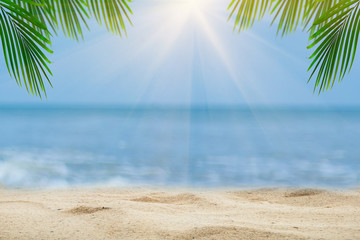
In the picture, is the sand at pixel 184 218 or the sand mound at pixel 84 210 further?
the sand mound at pixel 84 210

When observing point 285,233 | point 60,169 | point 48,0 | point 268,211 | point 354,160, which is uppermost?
point 48,0

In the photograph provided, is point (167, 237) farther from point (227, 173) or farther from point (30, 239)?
point (227, 173)

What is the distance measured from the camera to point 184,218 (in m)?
2.93

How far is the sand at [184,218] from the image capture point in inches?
97.6

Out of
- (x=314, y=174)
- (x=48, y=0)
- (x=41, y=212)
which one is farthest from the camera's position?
(x=314, y=174)

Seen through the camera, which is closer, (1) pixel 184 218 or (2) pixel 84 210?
(1) pixel 184 218

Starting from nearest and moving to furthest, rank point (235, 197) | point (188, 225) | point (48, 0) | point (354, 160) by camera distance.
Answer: point (48, 0), point (188, 225), point (235, 197), point (354, 160)

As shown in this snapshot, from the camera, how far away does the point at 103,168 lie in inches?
323

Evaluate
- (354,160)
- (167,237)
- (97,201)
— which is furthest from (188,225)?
(354,160)

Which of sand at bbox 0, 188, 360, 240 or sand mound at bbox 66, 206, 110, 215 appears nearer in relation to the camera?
sand at bbox 0, 188, 360, 240

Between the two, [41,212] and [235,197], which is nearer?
[41,212]

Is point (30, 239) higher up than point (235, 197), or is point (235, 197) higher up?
point (30, 239)

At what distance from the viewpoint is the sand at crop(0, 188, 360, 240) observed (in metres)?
2.48

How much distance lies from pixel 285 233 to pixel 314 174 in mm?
5419
